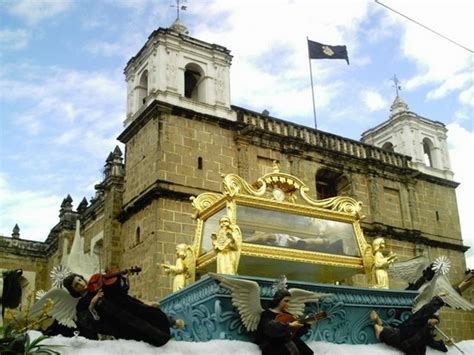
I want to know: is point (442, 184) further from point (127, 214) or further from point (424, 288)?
point (424, 288)

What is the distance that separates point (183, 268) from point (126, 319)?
206cm

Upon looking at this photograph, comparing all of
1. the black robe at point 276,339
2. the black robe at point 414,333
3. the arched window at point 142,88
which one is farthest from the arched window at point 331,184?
the black robe at point 276,339

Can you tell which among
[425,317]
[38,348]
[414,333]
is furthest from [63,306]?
[425,317]

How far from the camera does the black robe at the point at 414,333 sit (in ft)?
19.3

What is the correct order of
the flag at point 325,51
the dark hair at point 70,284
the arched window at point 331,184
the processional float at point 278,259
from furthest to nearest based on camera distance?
the flag at point 325,51 → the arched window at point 331,184 → the processional float at point 278,259 → the dark hair at point 70,284

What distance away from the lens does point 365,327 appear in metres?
6.09

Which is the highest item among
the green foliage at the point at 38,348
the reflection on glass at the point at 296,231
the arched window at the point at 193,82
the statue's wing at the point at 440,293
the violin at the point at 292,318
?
the arched window at the point at 193,82

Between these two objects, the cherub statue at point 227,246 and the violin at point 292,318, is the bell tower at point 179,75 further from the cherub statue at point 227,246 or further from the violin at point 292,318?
the violin at point 292,318

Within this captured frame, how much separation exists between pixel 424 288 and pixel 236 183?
2.32 metres

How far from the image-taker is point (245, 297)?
206 inches

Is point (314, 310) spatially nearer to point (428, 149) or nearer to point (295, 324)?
point (295, 324)

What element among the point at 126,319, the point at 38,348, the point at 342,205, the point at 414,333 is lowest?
the point at 38,348

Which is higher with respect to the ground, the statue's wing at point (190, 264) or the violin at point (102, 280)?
the statue's wing at point (190, 264)

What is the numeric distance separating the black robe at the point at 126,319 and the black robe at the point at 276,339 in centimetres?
85
